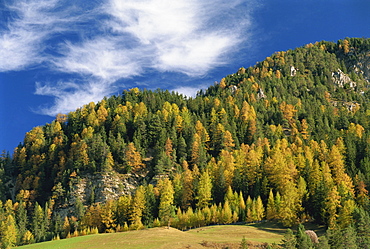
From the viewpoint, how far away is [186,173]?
452 ft

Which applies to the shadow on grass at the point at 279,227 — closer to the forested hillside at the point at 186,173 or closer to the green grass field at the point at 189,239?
the green grass field at the point at 189,239

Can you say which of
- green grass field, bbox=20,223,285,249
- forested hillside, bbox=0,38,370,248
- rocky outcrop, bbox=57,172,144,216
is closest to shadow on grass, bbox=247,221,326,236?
green grass field, bbox=20,223,285,249

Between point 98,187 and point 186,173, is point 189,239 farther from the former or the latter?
point 98,187

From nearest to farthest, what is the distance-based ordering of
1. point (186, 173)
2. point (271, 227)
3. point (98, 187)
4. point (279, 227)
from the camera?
1. point (271, 227)
2. point (279, 227)
3. point (186, 173)
4. point (98, 187)

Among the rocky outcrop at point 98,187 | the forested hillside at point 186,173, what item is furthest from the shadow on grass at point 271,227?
the rocky outcrop at point 98,187

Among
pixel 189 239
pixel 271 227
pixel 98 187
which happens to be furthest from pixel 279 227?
pixel 98 187

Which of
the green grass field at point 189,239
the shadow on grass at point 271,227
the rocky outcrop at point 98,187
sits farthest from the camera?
the rocky outcrop at point 98,187

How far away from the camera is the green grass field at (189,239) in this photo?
248ft

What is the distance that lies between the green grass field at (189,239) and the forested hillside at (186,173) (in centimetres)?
1018

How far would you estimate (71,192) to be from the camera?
5763 inches

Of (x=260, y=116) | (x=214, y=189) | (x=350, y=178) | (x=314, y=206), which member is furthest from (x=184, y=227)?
(x=260, y=116)

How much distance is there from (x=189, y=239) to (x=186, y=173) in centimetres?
5730

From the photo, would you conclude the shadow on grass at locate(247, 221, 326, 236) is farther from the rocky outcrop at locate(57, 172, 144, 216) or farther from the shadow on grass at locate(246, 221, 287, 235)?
the rocky outcrop at locate(57, 172, 144, 216)

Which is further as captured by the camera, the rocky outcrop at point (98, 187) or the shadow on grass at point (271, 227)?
the rocky outcrop at point (98, 187)
